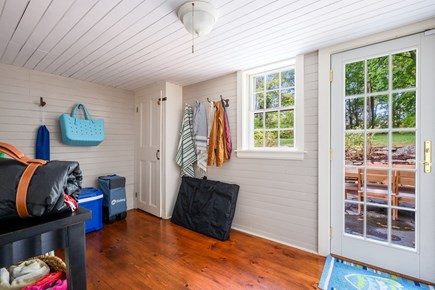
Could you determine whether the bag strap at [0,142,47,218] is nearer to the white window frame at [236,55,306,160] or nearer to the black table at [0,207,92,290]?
the black table at [0,207,92,290]

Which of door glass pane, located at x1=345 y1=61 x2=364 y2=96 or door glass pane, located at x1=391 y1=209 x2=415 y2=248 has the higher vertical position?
door glass pane, located at x1=345 y1=61 x2=364 y2=96

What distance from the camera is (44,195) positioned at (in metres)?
0.65

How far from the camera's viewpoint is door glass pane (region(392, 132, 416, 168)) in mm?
1805

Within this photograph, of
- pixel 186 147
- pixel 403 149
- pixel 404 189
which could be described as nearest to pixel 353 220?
pixel 404 189

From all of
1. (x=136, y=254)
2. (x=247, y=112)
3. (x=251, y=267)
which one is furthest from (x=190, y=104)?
(x=251, y=267)

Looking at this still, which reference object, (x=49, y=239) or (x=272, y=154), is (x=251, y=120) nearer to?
(x=272, y=154)

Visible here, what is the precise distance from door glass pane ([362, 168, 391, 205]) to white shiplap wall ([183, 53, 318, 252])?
0.45 m

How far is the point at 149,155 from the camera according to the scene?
11.5 feet

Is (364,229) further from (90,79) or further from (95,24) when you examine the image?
(90,79)

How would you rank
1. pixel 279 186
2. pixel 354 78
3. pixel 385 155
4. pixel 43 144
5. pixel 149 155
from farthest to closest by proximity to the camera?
pixel 149 155
pixel 43 144
pixel 279 186
pixel 354 78
pixel 385 155

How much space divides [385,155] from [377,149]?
0.08 meters

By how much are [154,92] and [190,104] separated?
611 millimetres

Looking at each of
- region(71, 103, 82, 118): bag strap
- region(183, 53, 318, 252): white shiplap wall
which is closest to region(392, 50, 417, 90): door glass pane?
region(183, 53, 318, 252): white shiplap wall

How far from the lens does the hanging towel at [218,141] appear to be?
284cm
